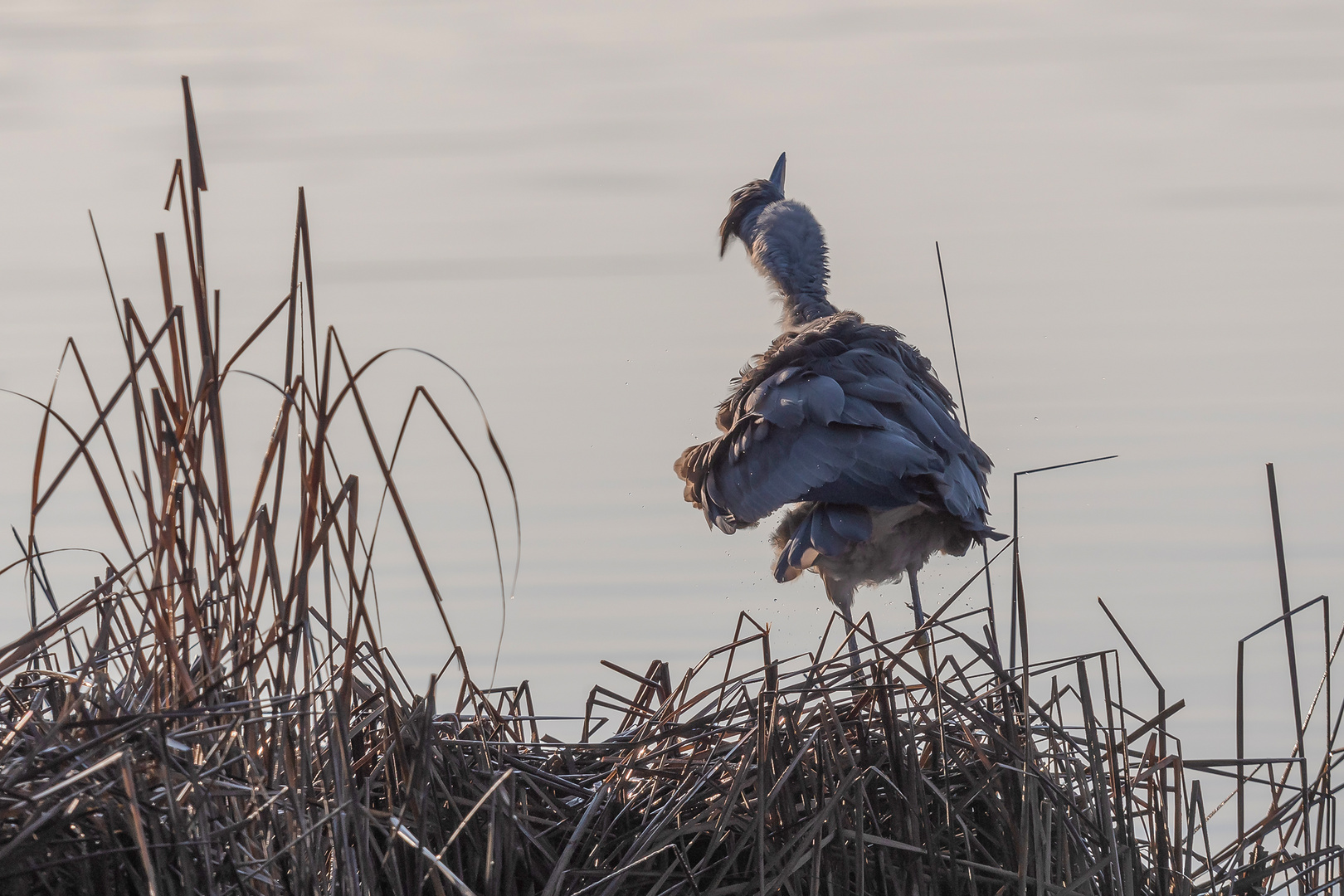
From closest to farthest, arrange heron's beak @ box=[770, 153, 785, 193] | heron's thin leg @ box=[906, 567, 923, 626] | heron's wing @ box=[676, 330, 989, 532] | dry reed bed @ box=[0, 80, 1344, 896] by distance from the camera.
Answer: dry reed bed @ box=[0, 80, 1344, 896] → heron's wing @ box=[676, 330, 989, 532] → heron's thin leg @ box=[906, 567, 923, 626] → heron's beak @ box=[770, 153, 785, 193]

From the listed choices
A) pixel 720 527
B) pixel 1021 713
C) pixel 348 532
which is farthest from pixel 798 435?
pixel 348 532

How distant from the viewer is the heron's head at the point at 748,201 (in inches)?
211

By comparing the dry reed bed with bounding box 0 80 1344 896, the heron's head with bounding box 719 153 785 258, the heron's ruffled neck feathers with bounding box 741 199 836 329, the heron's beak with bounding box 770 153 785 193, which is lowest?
the dry reed bed with bounding box 0 80 1344 896

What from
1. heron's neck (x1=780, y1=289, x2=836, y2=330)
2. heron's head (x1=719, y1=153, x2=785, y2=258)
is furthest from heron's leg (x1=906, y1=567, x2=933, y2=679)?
heron's head (x1=719, y1=153, x2=785, y2=258)

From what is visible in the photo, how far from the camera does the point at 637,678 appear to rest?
9.30 feet

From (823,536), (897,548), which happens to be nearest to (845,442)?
(823,536)

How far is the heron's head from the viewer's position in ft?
17.6

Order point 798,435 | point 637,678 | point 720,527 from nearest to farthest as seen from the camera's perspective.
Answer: point 637,678, point 798,435, point 720,527

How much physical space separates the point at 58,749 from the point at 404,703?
2.16ft

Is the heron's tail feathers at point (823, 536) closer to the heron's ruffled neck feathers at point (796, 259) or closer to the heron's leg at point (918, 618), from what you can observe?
the heron's leg at point (918, 618)

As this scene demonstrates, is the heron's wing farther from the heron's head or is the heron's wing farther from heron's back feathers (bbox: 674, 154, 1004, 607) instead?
the heron's head

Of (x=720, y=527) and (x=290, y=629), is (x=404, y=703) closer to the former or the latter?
(x=290, y=629)

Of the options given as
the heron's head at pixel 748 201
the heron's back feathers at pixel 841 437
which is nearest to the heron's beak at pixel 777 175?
the heron's head at pixel 748 201

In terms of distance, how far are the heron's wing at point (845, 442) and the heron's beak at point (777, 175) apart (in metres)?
1.52
